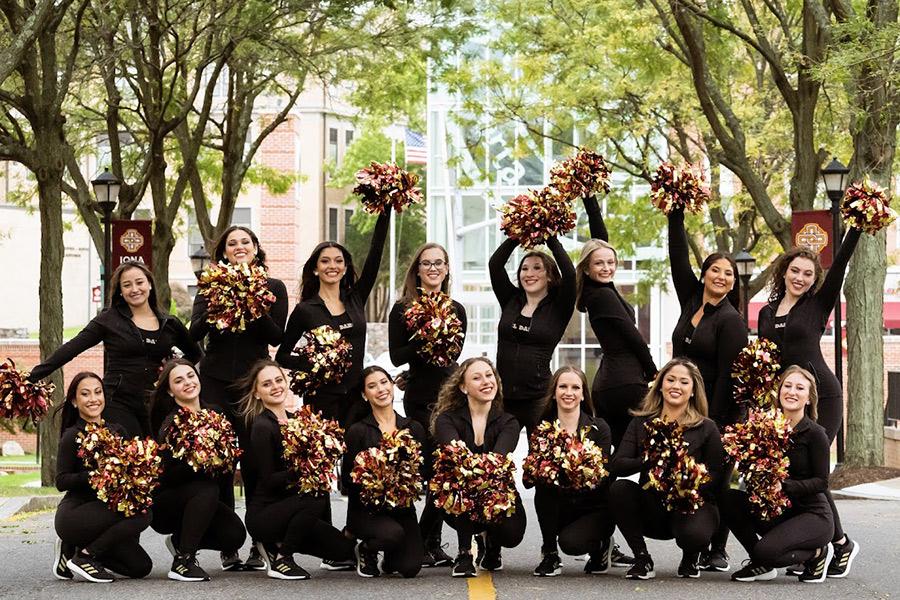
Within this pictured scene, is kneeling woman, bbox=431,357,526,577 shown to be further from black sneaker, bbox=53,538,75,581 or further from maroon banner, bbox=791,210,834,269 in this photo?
maroon banner, bbox=791,210,834,269

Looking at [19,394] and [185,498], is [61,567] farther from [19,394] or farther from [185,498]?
[19,394]

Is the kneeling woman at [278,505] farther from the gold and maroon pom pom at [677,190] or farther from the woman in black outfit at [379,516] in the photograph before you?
the gold and maroon pom pom at [677,190]

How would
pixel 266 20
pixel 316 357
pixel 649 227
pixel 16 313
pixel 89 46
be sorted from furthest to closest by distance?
pixel 16 313
pixel 649 227
pixel 89 46
pixel 266 20
pixel 316 357

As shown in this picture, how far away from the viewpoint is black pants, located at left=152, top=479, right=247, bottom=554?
9.20 meters

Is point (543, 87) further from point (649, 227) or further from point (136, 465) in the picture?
point (136, 465)

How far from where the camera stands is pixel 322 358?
948cm

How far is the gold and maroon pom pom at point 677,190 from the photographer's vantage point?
9789mm

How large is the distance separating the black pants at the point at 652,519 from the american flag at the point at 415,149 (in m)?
31.6

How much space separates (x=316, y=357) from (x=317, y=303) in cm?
48

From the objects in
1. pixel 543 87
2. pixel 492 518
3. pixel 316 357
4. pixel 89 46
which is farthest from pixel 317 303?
pixel 543 87

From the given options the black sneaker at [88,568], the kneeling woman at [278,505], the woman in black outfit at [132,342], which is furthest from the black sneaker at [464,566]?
the woman in black outfit at [132,342]

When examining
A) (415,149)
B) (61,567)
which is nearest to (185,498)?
(61,567)

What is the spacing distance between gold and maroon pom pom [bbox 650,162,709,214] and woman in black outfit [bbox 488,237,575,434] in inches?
27.4

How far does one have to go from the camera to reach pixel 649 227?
27.7 m
